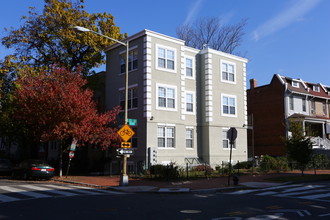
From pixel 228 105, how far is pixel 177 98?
227 inches

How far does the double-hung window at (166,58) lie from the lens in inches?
1027

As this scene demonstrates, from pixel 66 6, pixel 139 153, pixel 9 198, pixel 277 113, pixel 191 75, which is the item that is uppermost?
pixel 66 6

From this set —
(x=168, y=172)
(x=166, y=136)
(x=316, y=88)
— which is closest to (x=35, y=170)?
(x=168, y=172)

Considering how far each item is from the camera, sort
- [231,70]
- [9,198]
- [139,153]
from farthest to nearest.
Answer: [231,70] → [139,153] → [9,198]

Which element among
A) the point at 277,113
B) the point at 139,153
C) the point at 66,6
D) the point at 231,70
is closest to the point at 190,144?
the point at 139,153

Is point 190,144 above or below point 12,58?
below

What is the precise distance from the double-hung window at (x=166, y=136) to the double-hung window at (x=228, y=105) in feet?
19.3

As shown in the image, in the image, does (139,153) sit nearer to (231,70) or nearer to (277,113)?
(231,70)

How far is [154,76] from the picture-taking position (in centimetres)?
2548

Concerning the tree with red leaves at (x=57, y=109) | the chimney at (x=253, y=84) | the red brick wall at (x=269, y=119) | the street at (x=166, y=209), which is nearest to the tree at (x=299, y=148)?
the street at (x=166, y=209)

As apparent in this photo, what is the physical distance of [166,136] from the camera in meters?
25.6

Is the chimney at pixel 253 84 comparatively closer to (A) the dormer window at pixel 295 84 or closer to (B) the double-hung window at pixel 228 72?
(A) the dormer window at pixel 295 84

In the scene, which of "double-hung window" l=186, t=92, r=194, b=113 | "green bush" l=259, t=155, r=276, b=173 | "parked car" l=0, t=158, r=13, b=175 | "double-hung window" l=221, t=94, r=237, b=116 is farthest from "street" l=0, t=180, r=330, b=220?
"parked car" l=0, t=158, r=13, b=175

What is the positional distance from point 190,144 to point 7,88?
16388 mm
